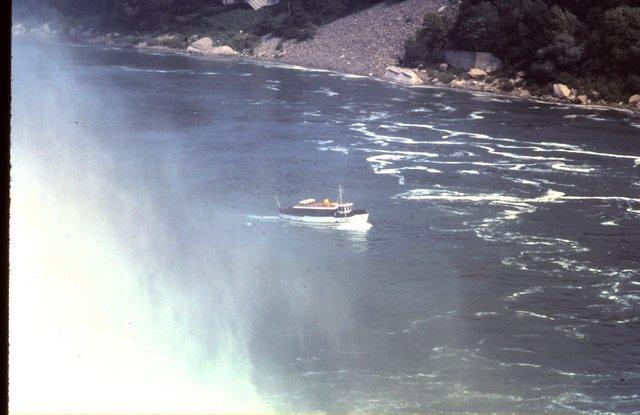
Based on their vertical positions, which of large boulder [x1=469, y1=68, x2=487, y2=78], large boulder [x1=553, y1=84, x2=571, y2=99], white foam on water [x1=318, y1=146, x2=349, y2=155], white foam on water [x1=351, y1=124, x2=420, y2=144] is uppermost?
large boulder [x1=469, y1=68, x2=487, y2=78]

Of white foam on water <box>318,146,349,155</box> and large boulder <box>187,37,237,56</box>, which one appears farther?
large boulder <box>187,37,237,56</box>

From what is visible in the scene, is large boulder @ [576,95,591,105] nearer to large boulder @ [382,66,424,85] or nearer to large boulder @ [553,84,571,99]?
large boulder @ [553,84,571,99]

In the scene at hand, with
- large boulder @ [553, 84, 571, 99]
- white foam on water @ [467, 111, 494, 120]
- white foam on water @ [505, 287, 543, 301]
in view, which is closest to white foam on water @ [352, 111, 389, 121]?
white foam on water @ [467, 111, 494, 120]

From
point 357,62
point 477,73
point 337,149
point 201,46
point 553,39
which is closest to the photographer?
point 337,149

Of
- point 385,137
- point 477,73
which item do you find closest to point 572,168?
point 385,137

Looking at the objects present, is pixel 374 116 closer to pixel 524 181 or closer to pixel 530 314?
pixel 524 181

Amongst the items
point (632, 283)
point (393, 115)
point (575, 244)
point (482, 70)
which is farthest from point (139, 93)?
point (632, 283)
